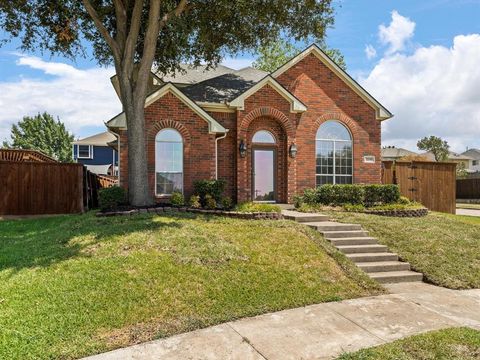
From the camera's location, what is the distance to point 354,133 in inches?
655

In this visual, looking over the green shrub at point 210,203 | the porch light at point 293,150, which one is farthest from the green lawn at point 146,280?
the porch light at point 293,150

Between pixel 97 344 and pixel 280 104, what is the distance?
1238 centimetres

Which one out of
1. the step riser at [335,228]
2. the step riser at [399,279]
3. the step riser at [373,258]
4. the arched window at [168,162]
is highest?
the arched window at [168,162]

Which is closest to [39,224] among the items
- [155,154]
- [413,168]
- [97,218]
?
[97,218]

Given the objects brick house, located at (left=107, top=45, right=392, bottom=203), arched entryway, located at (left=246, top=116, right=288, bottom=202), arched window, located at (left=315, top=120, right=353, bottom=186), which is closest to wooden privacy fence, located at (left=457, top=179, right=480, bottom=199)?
brick house, located at (left=107, top=45, right=392, bottom=203)

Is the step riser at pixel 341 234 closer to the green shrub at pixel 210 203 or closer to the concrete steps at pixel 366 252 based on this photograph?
the concrete steps at pixel 366 252

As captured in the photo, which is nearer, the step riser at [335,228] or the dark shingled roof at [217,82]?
the step riser at [335,228]

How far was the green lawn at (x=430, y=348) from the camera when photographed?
13.5ft

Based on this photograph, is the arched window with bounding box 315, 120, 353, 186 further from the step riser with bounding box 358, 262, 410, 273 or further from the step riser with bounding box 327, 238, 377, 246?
the step riser with bounding box 358, 262, 410, 273

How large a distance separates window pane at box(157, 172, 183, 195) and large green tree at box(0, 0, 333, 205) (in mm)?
1674

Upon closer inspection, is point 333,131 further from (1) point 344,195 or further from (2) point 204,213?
(2) point 204,213

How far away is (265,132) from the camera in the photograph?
15.4 m

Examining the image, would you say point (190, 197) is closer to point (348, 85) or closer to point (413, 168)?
point (348, 85)

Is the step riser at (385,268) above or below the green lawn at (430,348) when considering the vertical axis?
above
